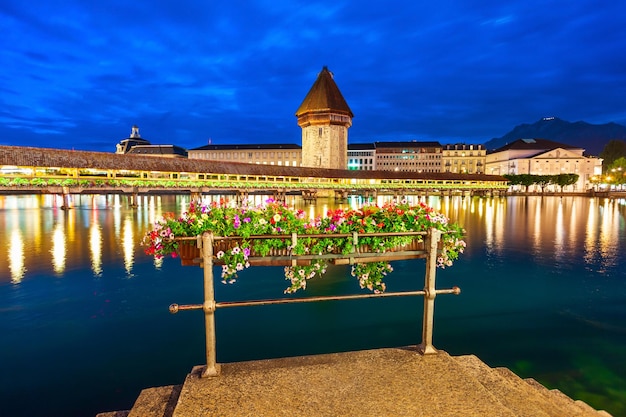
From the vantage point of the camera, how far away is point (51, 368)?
5.98m

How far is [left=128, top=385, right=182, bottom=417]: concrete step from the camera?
338cm

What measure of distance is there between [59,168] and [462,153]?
105 meters

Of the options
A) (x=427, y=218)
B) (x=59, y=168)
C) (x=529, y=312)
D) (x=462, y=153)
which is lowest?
(x=529, y=312)

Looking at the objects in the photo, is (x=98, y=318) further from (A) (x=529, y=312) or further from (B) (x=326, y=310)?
(A) (x=529, y=312)

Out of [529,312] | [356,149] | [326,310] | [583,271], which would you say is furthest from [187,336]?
[356,149]

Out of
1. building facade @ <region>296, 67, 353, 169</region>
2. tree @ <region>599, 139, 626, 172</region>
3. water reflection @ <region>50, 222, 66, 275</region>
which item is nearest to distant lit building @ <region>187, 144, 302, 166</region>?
building facade @ <region>296, 67, 353, 169</region>

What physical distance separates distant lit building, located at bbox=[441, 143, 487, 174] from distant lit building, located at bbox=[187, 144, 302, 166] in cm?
4467

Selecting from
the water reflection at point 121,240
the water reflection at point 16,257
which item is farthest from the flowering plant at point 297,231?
the water reflection at point 16,257

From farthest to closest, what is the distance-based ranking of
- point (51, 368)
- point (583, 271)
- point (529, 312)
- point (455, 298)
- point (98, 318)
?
point (583, 271) < point (455, 298) < point (529, 312) < point (98, 318) < point (51, 368)

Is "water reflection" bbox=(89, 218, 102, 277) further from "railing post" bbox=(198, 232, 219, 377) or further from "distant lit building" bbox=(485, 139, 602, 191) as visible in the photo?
"distant lit building" bbox=(485, 139, 602, 191)

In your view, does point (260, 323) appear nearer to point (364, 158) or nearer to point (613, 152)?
point (364, 158)

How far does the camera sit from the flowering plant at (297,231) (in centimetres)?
402

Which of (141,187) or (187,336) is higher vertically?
(141,187)

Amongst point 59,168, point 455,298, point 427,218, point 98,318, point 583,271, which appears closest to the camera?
point 427,218
